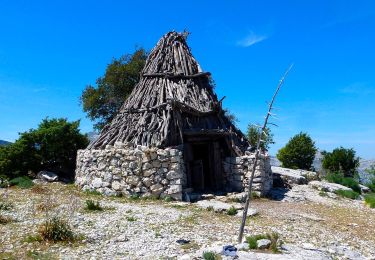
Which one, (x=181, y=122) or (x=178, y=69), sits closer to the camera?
(x=181, y=122)

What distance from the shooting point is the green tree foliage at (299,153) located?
99.8ft

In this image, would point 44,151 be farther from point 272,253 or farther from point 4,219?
point 272,253

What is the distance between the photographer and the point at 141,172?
1545 centimetres

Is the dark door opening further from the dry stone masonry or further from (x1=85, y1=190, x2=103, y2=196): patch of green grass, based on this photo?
(x1=85, y1=190, x2=103, y2=196): patch of green grass

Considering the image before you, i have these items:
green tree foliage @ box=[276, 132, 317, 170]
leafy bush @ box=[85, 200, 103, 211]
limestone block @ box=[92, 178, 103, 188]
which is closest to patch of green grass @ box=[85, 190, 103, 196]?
limestone block @ box=[92, 178, 103, 188]

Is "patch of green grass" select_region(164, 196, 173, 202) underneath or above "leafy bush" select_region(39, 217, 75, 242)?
above

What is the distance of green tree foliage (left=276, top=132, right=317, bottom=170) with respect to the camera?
3041 cm

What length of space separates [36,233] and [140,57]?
66.5 ft

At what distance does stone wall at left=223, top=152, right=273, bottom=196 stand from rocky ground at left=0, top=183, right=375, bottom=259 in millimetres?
994

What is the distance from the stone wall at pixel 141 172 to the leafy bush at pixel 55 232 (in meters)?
6.44

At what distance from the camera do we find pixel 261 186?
53.2ft

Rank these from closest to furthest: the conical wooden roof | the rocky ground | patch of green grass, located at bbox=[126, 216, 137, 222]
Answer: the rocky ground
patch of green grass, located at bbox=[126, 216, 137, 222]
the conical wooden roof

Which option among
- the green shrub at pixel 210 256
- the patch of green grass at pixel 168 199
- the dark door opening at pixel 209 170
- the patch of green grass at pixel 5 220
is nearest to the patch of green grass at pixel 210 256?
the green shrub at pixel 210 256

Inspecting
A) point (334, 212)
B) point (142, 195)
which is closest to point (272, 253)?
point (334, 212)
